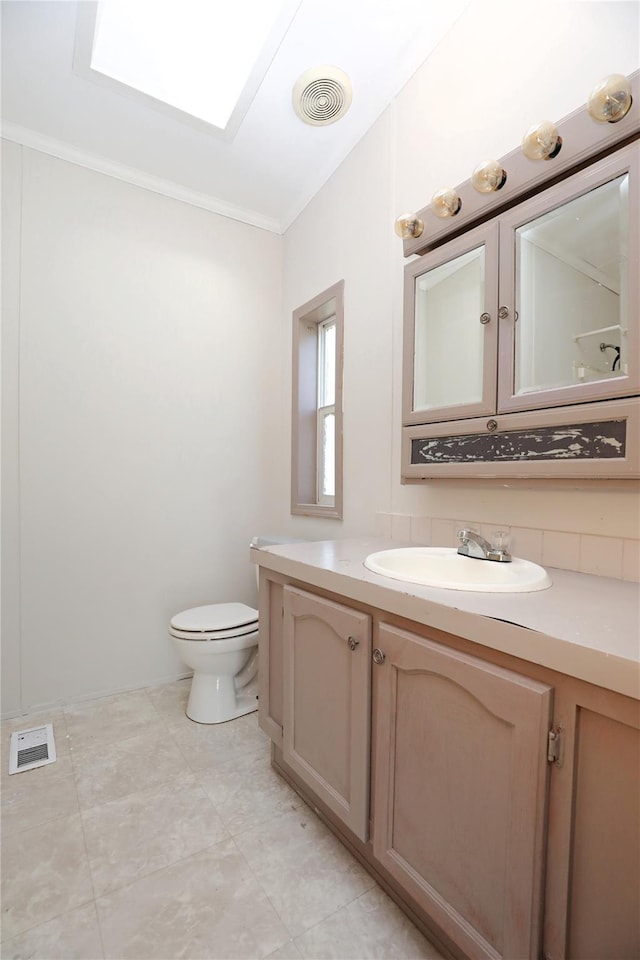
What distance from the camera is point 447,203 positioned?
4.30 ft

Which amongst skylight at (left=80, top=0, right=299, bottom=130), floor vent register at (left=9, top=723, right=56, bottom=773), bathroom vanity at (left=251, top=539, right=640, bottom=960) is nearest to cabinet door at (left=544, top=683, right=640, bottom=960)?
bathroom vanity at (left=251, top=539, right=640, bottom=960)

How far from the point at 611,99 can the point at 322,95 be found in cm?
121

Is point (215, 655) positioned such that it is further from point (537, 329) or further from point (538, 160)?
point (538, 160)

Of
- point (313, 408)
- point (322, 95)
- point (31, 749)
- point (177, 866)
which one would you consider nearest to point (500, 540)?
point (177, 866)

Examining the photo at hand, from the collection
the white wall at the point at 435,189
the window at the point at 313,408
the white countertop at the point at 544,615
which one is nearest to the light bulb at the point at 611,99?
the white wall at the point at 435,189

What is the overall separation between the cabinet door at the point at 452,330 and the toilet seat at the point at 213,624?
116cm

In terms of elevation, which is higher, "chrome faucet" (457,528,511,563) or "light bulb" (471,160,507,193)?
"light bulb" (471,160,507,193)

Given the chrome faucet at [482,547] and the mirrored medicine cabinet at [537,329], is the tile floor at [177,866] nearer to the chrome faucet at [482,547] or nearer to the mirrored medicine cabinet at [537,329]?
the chrome faucet at [482,547]

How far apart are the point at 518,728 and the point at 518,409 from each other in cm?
77

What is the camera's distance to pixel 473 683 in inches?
31.8

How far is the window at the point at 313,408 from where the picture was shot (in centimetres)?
242

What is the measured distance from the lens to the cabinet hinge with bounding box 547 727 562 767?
0.68m

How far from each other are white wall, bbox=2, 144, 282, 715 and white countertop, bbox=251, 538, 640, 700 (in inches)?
53.3

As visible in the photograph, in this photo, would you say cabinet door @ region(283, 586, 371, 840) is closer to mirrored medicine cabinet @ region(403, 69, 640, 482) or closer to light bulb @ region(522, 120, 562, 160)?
mirrored medicine cabinet @ region(403, 69, 640, 482)
